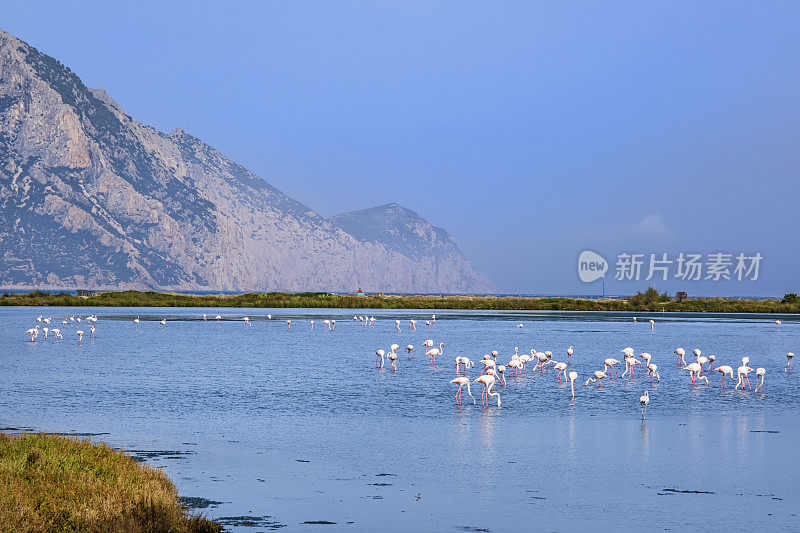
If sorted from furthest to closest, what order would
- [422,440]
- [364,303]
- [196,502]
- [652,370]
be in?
[364,303]
[652,370]
[422,440]
[196,502]

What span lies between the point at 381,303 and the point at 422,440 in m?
108

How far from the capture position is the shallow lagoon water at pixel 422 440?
37.8 feet

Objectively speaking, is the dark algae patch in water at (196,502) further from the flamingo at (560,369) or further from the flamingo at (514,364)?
the flamingo at (514,364)

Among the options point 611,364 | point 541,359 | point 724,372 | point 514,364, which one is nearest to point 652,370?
point 611,364

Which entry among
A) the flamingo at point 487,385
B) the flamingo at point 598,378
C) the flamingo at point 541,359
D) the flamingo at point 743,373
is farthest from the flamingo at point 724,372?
the flamingo at point 487,385

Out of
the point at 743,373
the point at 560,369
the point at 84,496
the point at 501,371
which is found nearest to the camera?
the point at 84,496

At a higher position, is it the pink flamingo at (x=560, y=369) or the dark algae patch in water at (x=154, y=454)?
the pink flamingo at (x=560, y=369)

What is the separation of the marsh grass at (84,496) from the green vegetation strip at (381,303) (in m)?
104

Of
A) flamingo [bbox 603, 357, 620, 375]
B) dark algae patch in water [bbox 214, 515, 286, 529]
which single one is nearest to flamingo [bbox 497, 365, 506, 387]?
flamingo [bbox 603, 357, 620, 375]

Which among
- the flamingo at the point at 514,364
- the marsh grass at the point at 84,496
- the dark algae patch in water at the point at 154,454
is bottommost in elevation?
the dark algae patch in water at the point at 154,454

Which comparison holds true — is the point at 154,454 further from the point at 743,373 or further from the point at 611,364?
the point at 743,373

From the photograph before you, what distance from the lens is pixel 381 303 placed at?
125m

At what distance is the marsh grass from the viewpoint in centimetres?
959

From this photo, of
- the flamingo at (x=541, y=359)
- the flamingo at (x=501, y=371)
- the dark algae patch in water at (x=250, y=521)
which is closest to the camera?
the dark algae patch in water at (x=250, y=521)
